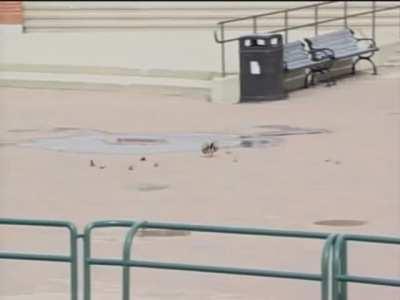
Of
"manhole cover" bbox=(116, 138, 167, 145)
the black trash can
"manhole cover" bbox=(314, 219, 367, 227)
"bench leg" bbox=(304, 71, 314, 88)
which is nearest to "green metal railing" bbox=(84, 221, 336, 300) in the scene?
"manhole cover" bbox=(314, 219, 367, 227)

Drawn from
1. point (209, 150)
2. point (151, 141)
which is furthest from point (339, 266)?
point (151, 141)

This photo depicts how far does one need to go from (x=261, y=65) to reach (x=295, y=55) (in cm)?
129

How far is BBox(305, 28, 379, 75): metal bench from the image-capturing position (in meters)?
21.8

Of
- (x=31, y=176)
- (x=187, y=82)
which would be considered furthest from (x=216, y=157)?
(x=187, y=82)

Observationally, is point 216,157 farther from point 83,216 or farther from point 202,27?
point 202,27

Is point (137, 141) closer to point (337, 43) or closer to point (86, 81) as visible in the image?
point (86, 81)

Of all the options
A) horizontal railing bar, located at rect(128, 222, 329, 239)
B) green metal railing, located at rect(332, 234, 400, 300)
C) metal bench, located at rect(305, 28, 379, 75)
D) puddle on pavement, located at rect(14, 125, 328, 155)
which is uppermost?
metal bench, located at rect(305, 28, 379, 75)

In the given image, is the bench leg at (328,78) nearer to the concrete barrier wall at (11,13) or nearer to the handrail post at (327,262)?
the concrete barrier wall at (11,13)

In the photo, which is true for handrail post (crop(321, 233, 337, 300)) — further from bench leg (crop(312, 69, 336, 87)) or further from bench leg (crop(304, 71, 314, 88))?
bench leg (crop(312, 69, 336, 87))

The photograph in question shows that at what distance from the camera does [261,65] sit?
19906mm

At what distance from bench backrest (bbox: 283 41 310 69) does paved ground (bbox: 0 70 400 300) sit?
1.78ft

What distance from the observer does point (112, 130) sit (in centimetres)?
1709

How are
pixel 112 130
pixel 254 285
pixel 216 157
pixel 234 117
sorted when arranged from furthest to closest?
pixel 234 117
pixel 112 130
pixel 216 157
pixel 254 285

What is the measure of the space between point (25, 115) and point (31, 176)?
5.76 m
